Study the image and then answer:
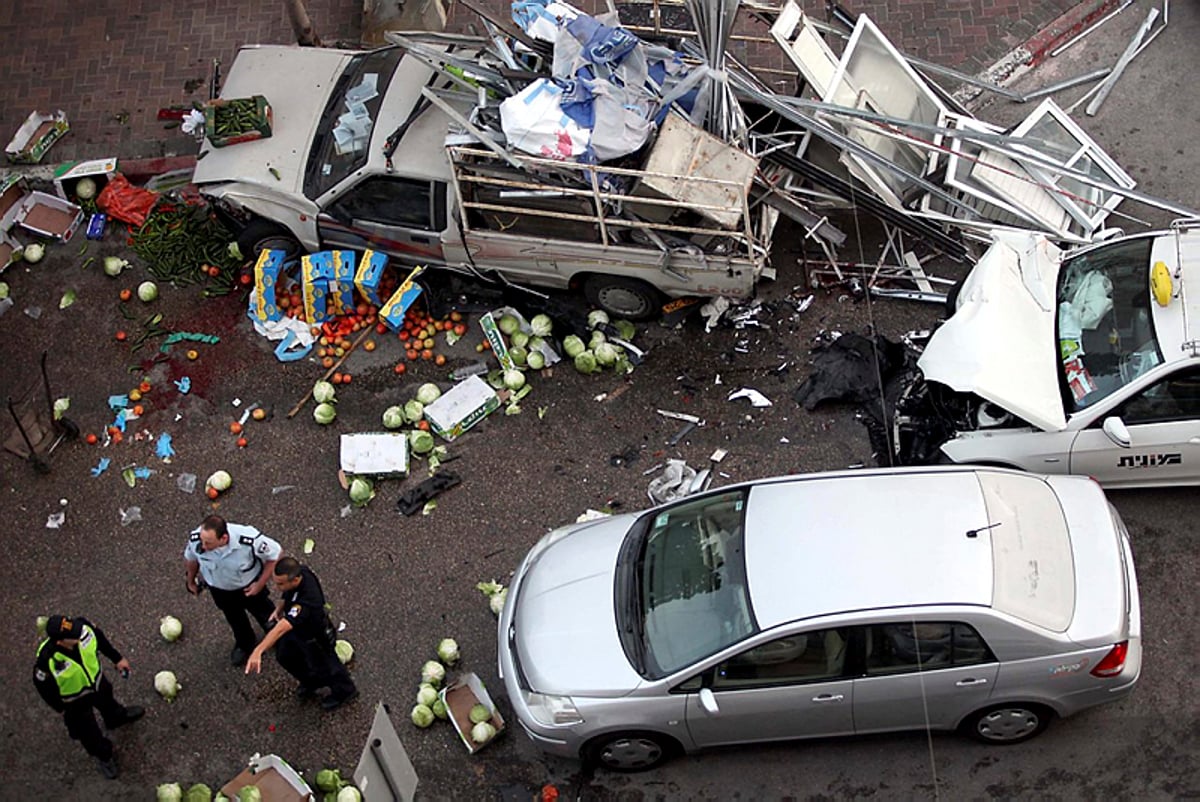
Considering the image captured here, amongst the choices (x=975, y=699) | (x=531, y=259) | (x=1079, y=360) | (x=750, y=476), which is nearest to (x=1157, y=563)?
(x=1079, y=360)

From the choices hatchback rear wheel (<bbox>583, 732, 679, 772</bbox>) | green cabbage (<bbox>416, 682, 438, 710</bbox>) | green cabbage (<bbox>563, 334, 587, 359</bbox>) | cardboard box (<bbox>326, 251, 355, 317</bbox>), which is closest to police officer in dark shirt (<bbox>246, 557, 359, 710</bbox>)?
green cabbage (<bbox>416, 682, 438, 710</bbox>)

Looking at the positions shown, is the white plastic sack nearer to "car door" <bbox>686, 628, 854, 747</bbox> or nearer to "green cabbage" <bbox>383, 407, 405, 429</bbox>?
"green cabbage" <bbox>383, 407, 405, 429</bbox>

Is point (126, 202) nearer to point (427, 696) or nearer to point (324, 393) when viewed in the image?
point (324, 393)

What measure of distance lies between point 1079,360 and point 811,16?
495 cm

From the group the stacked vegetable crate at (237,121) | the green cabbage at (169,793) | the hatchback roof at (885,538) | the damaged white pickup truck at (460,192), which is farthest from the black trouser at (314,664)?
the stacked vegetable crate at (237,121)

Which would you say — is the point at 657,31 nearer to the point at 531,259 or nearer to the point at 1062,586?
the point at 531,259

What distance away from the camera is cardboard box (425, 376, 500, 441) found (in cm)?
945

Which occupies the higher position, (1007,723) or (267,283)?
(1007,723)

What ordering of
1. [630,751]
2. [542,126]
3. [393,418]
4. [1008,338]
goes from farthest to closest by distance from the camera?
[393,418] → [542,126] → [1008,338] → [630,751]

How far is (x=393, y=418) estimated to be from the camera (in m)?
9.42

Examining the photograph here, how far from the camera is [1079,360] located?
8094mm

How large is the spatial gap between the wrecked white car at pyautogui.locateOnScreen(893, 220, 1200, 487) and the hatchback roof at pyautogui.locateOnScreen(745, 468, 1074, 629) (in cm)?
71

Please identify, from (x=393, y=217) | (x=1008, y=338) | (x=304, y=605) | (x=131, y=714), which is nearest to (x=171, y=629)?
(x=131, y=714)

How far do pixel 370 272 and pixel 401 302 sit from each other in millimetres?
361
